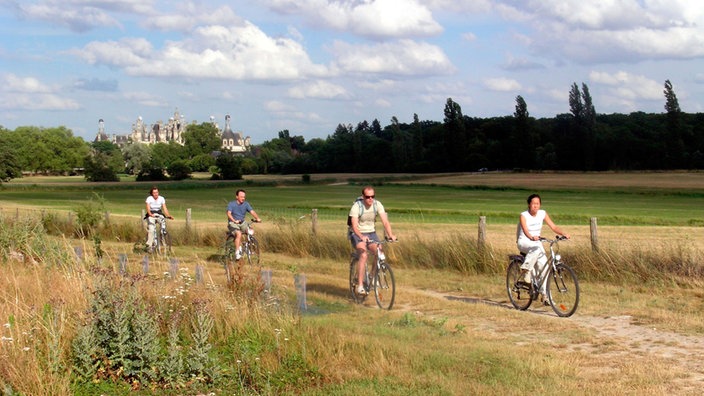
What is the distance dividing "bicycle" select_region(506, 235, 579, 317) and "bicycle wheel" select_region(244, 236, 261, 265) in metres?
7.84

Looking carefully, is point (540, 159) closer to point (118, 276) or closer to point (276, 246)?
point (276, 246)

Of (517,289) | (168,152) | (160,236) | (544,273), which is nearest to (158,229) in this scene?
(160,236)

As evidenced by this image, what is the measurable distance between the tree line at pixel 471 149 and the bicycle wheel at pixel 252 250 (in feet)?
295

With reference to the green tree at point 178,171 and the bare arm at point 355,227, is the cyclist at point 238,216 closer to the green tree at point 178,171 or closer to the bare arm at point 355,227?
the bare arm at point 355,227

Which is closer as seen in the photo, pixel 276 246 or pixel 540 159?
pixel 276 246

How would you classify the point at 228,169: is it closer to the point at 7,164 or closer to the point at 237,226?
the point at 7,164

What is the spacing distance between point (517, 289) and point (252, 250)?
8.67 m

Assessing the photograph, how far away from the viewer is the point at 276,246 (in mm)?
23250

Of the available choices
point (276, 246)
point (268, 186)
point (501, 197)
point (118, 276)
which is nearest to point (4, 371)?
point (118, 276)

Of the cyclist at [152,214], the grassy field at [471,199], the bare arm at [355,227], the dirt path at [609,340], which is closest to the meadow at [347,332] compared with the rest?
the dirt path at [609,340]

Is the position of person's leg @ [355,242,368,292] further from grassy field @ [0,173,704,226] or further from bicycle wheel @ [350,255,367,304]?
grassy field @ [0,173,704,226]

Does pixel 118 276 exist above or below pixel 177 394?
above

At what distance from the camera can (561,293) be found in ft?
43.2

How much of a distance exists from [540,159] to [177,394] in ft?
355
